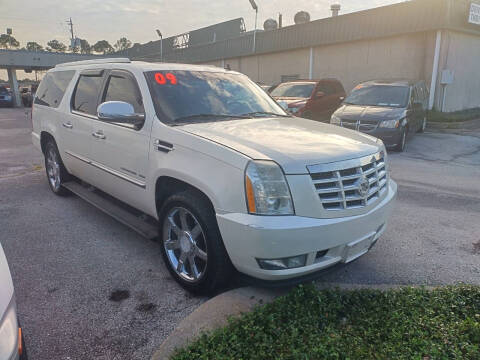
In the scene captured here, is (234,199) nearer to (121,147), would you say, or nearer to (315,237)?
(315,237)

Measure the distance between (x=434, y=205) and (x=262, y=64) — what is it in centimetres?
1938

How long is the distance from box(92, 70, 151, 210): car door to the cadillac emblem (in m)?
1.87

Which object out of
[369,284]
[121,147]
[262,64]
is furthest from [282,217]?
[262,64]

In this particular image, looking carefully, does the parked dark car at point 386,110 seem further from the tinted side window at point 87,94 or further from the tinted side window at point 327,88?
the tinted side window at point 87,94

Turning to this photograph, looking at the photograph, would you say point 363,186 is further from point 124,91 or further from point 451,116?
point 451,116

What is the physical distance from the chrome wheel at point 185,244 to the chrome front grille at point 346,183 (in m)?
0.97

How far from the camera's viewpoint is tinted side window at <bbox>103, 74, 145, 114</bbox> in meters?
3.75

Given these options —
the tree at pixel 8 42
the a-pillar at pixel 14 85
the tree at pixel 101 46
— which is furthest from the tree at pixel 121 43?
the a-pillar at pixel 14 85

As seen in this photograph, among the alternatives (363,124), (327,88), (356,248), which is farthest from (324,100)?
(356,248)

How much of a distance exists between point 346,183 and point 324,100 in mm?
10331

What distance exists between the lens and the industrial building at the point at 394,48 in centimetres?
1470

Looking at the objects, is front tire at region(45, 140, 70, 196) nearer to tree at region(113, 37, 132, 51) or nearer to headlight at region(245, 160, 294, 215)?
headlight at region(245, 160, 294, 215)

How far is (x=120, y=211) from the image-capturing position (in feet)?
13.7

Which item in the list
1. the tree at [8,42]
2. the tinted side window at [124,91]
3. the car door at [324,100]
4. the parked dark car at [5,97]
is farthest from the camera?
the tree at [8,42]
